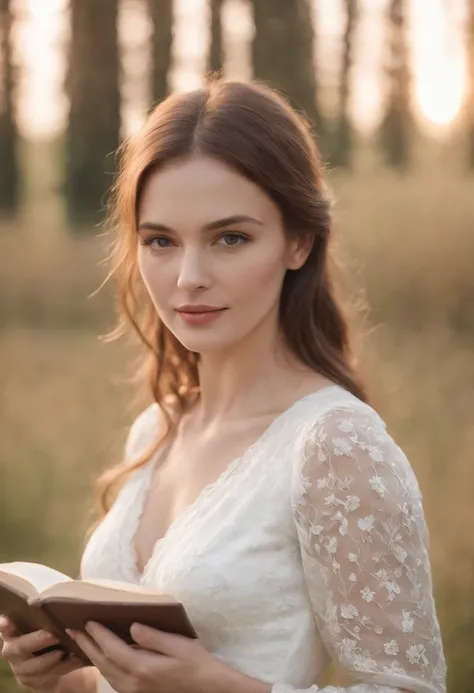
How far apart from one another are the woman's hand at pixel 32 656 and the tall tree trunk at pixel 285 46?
6664 millimetres

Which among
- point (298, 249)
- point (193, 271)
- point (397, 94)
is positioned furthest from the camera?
point (397, 94)

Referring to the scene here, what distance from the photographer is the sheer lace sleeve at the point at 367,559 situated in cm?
160

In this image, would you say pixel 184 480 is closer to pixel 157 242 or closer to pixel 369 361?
pixel 157 242

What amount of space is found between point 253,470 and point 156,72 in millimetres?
7017

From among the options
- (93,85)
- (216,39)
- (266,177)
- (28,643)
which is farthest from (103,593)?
(93,85)

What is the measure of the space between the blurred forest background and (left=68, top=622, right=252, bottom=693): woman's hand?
7.47ft

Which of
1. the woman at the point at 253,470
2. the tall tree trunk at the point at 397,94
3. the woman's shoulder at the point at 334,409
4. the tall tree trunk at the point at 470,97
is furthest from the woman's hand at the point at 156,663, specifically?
the tall tree trunk at the point at 397,94

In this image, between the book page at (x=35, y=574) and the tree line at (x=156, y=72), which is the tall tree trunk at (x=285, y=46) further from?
the book page at (x=35, y=574)

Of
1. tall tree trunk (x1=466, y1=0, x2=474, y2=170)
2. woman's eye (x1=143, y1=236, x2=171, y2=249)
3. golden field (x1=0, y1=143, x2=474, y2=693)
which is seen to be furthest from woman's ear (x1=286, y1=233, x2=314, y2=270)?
tall tree trunk (x1=466, y1=0, x2=474, y2=170)

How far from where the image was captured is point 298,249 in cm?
201

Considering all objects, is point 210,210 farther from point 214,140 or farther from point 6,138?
point 6,138

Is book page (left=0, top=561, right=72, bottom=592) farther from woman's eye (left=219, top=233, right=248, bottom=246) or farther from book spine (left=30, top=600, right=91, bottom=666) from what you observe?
woman's eye (left=219, top=233, right=248, bottom=246)

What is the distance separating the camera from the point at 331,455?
1635 millimetres

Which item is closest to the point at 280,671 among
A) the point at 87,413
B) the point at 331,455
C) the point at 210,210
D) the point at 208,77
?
the point at 331,455
